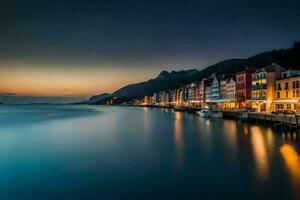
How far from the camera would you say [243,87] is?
83375 millimetres

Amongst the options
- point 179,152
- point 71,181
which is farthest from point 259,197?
point 179,152

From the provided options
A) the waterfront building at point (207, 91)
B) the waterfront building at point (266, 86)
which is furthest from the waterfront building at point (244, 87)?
the waterfront building at point (207, 91)

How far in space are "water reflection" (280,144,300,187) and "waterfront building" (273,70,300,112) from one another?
3005 cm

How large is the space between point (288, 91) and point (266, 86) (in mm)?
7690

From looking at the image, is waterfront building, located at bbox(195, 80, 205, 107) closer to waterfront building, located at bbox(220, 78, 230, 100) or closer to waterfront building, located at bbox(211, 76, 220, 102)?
waterfront building, located at bbox(211, 76, 220, 102)

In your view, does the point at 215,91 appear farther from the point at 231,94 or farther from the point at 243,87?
the point at 243,87

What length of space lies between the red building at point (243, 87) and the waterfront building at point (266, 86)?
623cm

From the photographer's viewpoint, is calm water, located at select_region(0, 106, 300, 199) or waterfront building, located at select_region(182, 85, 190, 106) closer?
calm water, located at select_region(0, 106, 300, 199)

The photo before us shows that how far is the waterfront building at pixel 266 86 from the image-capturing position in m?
69.2

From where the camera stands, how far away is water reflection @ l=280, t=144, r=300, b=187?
2017 centimetres

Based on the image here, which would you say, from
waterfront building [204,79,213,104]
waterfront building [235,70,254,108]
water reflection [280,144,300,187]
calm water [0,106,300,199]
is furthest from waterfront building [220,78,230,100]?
water reflection [280,144,300,187]

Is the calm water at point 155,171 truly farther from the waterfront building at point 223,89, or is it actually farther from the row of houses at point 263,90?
the waterfront building at point 223,89

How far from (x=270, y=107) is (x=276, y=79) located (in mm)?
7505

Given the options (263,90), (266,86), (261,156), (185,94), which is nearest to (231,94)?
(263,90)
